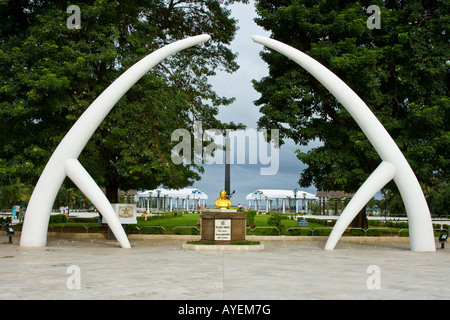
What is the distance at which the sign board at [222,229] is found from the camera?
17594 mm

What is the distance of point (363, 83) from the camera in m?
20.2

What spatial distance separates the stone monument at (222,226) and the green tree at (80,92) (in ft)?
9.86

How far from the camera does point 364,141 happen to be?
19781 mm

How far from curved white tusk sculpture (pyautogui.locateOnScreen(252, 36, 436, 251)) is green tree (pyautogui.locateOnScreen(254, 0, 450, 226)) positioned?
255 cm

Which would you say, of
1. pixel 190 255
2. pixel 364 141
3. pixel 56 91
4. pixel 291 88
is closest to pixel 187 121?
pixel 291 88

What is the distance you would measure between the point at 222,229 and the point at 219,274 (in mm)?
7157

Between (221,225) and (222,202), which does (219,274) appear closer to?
(221,225)

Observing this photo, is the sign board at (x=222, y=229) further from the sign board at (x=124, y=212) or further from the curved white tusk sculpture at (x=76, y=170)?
the sign board at (x=124, y=212)

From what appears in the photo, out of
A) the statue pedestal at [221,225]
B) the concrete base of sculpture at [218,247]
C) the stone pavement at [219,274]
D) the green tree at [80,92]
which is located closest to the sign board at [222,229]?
the statue pedestal at [221,225]

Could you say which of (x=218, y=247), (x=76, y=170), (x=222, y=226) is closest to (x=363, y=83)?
(x=222, y=226)

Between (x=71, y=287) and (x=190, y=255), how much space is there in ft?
21.8

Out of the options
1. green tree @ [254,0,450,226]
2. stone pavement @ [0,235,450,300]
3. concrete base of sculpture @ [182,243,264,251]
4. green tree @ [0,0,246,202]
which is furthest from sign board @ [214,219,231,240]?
green tree @ [254,0,450,226]

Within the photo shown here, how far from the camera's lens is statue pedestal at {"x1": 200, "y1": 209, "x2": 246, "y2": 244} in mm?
17578

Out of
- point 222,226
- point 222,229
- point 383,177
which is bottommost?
point 222,229
